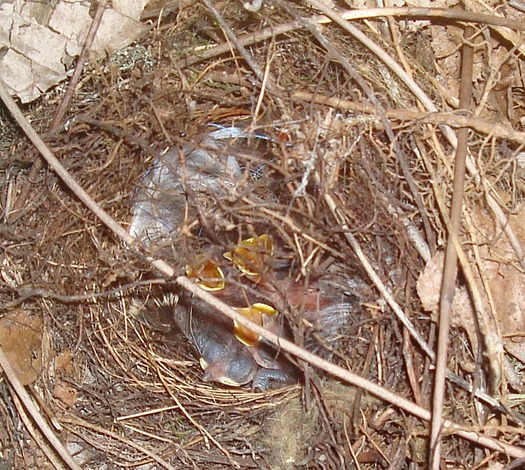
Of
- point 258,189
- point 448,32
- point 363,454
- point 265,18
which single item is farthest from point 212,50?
point 363,454

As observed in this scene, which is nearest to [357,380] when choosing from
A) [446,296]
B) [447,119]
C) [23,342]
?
[446,296]

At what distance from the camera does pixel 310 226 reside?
4.58ft

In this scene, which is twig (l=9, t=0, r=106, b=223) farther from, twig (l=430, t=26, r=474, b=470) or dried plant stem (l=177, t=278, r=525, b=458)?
twig (l=430, t=26, r=474, b=470)

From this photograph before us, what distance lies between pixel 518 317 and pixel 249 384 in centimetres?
67

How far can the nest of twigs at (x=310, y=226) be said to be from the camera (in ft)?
4.53

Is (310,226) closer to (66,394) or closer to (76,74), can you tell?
(76,74)

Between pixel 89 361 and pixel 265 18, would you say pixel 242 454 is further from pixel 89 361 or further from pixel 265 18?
pixel 265 18

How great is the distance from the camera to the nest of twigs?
138cm

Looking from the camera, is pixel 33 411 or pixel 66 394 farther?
pixel 66 394

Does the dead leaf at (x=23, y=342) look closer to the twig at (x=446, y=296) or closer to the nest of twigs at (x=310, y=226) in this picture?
the nest of twigs at (x=310, y=226)

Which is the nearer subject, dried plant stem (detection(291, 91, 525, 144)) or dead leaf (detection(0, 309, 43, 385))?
dried plant stem (detection(291, 91, 525, 144))

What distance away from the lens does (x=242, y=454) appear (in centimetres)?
167

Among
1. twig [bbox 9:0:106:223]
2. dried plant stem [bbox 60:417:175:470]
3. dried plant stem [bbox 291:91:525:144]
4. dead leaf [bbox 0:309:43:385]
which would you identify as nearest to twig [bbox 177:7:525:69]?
dried plant stem [bbox 291:91:525:144]

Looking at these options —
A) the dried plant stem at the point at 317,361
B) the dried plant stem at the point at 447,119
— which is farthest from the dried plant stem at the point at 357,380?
the dried plant stem at the point at 447,119
